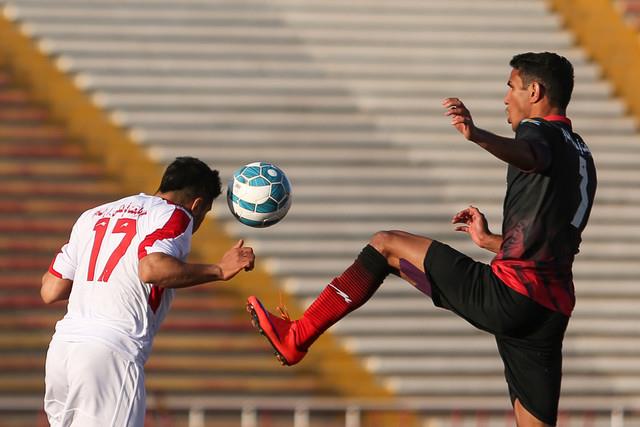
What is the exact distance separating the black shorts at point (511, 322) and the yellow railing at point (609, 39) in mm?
6573

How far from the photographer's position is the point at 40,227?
33.8 feet

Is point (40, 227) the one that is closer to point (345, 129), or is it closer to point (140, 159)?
point (140, 159)

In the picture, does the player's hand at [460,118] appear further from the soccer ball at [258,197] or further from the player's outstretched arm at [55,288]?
the player's outstretched arm at [55,288]

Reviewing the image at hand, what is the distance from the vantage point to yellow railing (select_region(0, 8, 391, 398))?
10.0 metres

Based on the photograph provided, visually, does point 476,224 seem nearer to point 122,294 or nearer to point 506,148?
point 506,148

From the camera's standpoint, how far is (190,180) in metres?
5.21

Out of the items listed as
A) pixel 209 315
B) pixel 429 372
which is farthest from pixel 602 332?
pixel 209 315

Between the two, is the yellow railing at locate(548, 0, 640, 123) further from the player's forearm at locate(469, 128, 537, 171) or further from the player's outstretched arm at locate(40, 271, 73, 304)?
the player's outstretched arm at locate(40, 271, 73, 304)

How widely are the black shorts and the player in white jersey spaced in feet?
2.98

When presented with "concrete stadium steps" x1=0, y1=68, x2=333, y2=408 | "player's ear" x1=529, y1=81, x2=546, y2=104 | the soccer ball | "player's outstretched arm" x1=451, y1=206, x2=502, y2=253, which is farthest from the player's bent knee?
"concrete stadium steps" x1=0, y1=68, x2=333, y2=408

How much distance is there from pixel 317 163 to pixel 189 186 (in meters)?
5.68

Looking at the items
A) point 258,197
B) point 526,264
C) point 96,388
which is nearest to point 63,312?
point 258,197

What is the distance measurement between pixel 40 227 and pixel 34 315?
0.70 metres

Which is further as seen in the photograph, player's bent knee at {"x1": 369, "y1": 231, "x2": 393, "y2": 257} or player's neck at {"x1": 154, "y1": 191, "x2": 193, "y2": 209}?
player's bent knee at {"x1": 369, "y1": 231, "x2": 393, "y2": 257}
